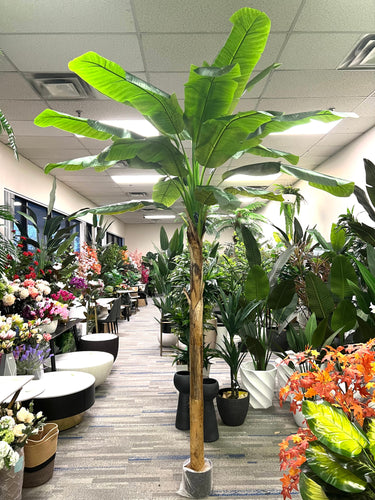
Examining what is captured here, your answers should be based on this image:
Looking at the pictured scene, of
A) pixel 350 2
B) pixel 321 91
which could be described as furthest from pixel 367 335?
pixel 321 91

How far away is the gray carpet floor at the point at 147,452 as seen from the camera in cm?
221

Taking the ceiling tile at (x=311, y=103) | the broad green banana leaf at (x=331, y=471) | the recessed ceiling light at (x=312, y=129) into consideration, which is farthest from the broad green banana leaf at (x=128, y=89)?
the recessed ceiling light at (x=312, y=129)

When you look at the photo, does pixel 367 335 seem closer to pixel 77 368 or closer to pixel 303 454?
pixel 303 454

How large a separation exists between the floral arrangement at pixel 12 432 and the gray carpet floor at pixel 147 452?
49 centimetres

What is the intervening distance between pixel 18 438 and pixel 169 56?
3.05 metres

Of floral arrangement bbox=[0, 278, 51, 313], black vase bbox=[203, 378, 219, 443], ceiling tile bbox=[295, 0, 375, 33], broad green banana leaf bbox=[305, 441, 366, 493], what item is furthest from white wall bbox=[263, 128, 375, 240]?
broad green banana leaf bbox=[305, 441, 366, 493]

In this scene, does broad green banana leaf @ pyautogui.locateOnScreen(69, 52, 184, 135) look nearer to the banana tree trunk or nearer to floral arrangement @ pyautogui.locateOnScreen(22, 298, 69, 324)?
the banana tree trunk

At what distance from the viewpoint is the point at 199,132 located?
186 centimetres

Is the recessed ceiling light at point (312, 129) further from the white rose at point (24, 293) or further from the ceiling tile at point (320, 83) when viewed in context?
the white rose at point (24, 293)

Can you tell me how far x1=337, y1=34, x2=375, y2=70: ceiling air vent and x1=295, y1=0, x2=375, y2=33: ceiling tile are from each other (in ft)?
0.49

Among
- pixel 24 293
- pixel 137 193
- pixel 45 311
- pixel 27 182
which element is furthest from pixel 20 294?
pixel 137 193

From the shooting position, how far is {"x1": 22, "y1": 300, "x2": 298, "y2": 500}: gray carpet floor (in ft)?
7.27

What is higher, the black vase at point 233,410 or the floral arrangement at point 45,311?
the floral arrangement at point 45,311

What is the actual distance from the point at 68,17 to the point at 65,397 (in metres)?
2.70
